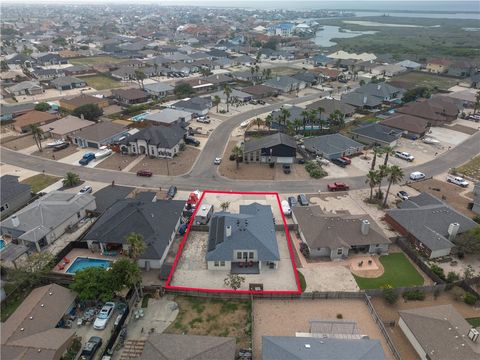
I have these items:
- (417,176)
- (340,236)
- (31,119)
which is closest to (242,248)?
(340,236)

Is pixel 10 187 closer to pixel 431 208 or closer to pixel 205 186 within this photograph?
pixel 205 186

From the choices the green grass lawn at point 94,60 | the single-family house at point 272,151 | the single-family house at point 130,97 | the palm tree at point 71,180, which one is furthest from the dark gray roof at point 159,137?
the green grass lawn at point 94,60

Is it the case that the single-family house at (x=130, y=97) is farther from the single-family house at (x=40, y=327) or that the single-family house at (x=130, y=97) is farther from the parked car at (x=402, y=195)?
the parked car at (x=402, y=195)

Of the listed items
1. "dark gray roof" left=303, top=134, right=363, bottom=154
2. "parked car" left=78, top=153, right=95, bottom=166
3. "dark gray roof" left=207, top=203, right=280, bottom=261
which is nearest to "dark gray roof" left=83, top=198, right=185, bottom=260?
"dark gray roof" left=207, top=203, right=280, bottom=261

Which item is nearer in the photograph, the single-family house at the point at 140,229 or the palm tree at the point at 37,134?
the single-family house at the point at 140,229

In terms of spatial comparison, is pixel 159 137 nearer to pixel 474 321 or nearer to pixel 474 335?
pixel 474 321

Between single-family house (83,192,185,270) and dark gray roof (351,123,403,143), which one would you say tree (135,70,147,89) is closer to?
dark gray roof (351,123,403,143)
